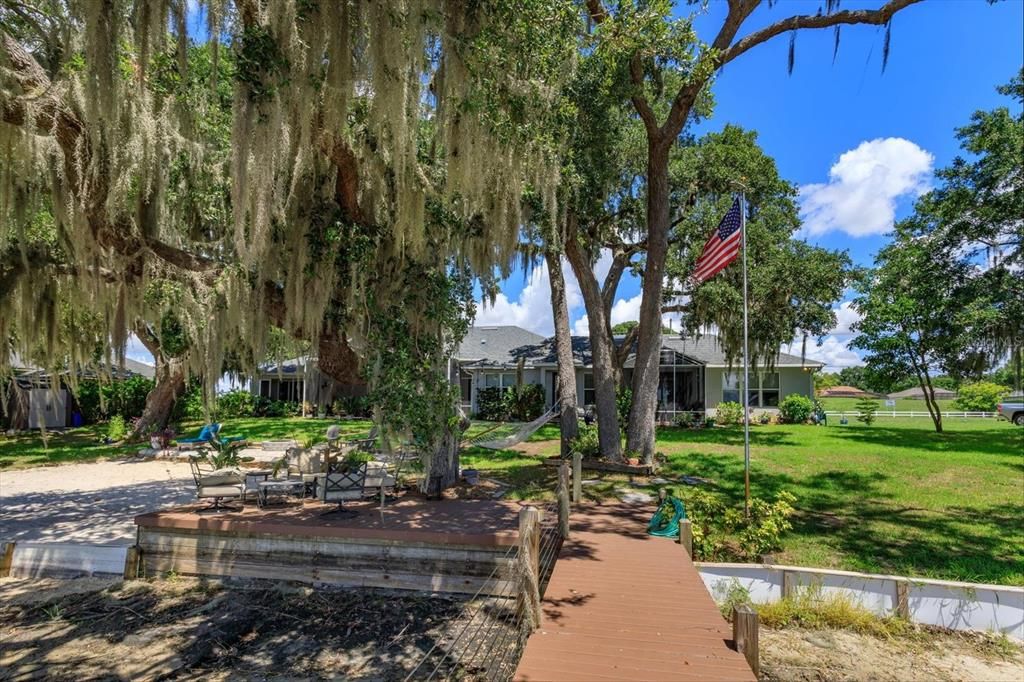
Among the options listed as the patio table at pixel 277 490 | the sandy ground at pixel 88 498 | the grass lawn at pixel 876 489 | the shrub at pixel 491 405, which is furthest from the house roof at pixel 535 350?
the patio table at pixel 277 490

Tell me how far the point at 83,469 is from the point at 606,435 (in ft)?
38.0

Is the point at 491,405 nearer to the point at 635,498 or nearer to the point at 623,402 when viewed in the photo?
the point at 623,402

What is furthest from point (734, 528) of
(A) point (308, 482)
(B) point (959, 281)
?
(B) point (959, 281)

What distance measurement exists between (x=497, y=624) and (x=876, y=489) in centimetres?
741

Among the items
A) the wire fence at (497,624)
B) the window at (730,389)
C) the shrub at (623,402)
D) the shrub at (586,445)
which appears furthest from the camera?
the window at (730,389)

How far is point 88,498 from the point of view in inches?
359

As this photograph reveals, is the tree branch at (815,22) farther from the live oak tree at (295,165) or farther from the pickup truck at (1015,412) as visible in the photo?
the pickup truck at (1015,412)

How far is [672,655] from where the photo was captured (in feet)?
11.3

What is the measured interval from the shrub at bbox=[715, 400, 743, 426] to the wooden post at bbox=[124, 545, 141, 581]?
56.8 feet

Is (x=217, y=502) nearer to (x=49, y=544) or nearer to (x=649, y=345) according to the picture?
(x=49, y=544)

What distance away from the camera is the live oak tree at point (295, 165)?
4.40 m

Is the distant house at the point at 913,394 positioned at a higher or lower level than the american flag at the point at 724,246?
lower

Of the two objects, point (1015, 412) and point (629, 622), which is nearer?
point (629, 622)

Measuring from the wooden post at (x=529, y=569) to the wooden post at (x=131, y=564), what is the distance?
15.1ft
